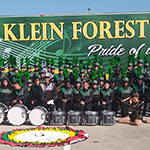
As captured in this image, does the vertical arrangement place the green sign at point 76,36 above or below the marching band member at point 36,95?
above

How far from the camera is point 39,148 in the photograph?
25.2 ft

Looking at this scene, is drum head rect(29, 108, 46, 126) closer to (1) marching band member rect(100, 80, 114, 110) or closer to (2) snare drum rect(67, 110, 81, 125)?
(2) snare drum rect(67, 110, 81, 125)

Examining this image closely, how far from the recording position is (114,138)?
335 inches

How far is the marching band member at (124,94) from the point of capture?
11.4 metres

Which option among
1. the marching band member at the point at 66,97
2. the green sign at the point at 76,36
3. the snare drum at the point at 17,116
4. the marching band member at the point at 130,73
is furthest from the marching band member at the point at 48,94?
the green sign at the point at 76,36

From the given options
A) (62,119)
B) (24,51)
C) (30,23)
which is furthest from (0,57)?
(62,119)

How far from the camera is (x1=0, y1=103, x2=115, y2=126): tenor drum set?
10109mm

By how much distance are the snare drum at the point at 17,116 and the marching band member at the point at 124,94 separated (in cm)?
332

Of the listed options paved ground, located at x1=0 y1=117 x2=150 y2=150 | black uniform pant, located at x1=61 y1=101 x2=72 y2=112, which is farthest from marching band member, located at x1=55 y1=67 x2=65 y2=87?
paved ground, located at x1=0 y1=117 x2=150 y2=150

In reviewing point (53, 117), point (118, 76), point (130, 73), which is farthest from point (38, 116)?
point (130, 73)

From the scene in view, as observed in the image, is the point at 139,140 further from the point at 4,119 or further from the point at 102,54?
the point at 102,54

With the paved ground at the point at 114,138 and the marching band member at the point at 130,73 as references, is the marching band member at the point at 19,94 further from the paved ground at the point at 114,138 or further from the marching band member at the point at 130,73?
the marching band member at the point at 130,73

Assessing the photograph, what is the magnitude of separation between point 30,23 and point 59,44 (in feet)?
5.03

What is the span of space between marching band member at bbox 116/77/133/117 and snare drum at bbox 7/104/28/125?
3.32m
